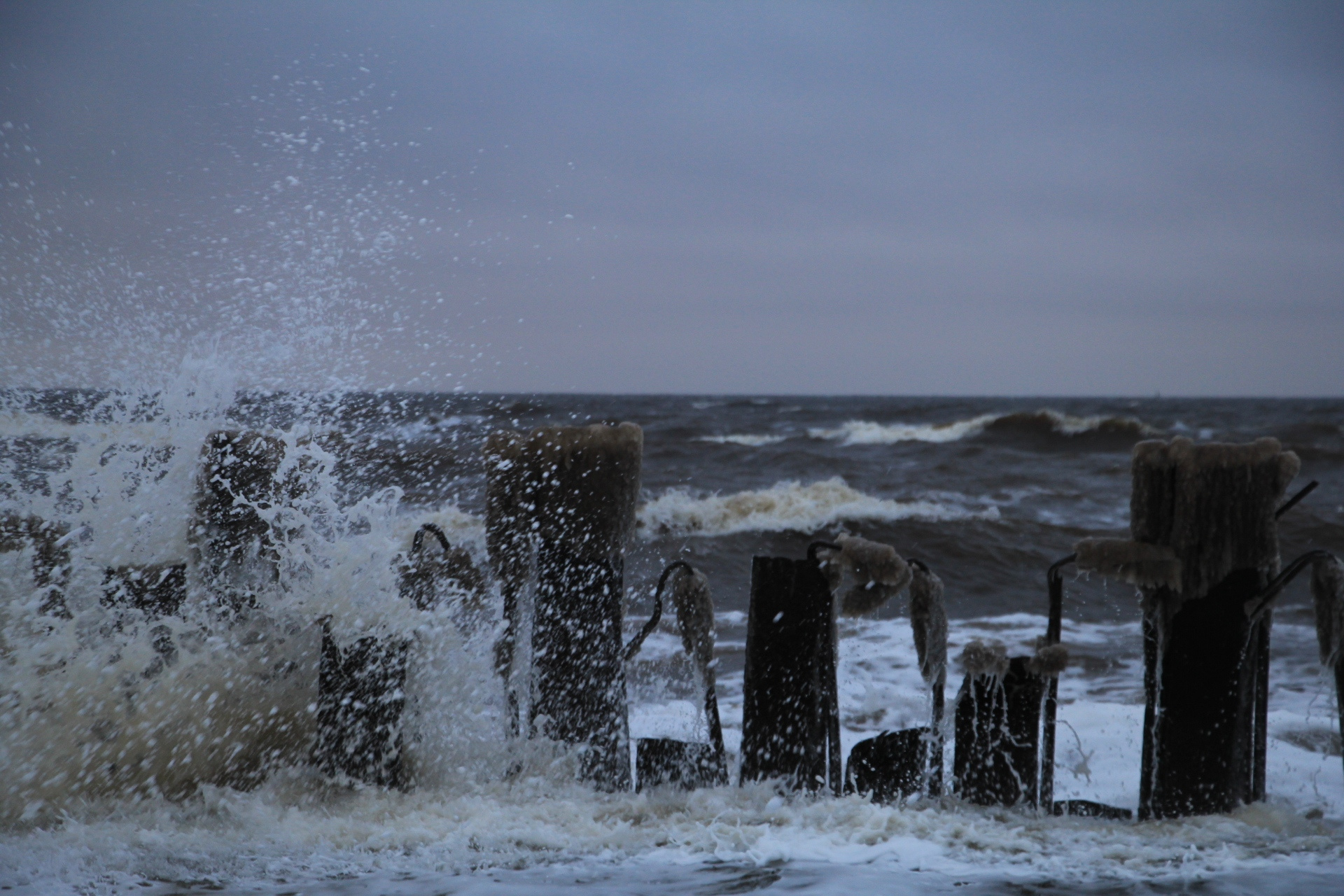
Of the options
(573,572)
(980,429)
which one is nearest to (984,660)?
(573,572)

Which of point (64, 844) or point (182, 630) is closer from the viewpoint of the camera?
point (64, 844)

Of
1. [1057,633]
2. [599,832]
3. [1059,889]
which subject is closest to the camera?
[1059,889]

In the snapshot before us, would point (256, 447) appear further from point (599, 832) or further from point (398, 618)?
point (599, 832)

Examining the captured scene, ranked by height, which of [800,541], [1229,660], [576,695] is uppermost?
[1229,660]

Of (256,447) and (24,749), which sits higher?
(256,447)

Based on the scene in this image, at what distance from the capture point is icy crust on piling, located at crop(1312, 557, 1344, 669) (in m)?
2.78

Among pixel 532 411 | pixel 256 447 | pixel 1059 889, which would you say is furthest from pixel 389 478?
pixel 532 411

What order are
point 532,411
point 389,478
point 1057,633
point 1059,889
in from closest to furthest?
point 1059,889, point 1057,633, point 389,478, point 532,411

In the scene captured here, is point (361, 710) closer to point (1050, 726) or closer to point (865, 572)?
point (865, 572)

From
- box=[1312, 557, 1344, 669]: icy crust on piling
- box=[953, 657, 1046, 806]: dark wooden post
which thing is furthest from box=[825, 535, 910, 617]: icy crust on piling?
box=[1312, 557, 1344, 669]: icy crust on piling

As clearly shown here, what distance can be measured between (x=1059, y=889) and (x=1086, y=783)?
7.10ft

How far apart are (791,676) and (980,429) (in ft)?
105

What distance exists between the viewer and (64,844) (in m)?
2.42

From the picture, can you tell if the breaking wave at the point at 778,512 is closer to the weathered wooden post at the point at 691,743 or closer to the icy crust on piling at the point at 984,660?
the weathered wooden post at the point at 691,743
